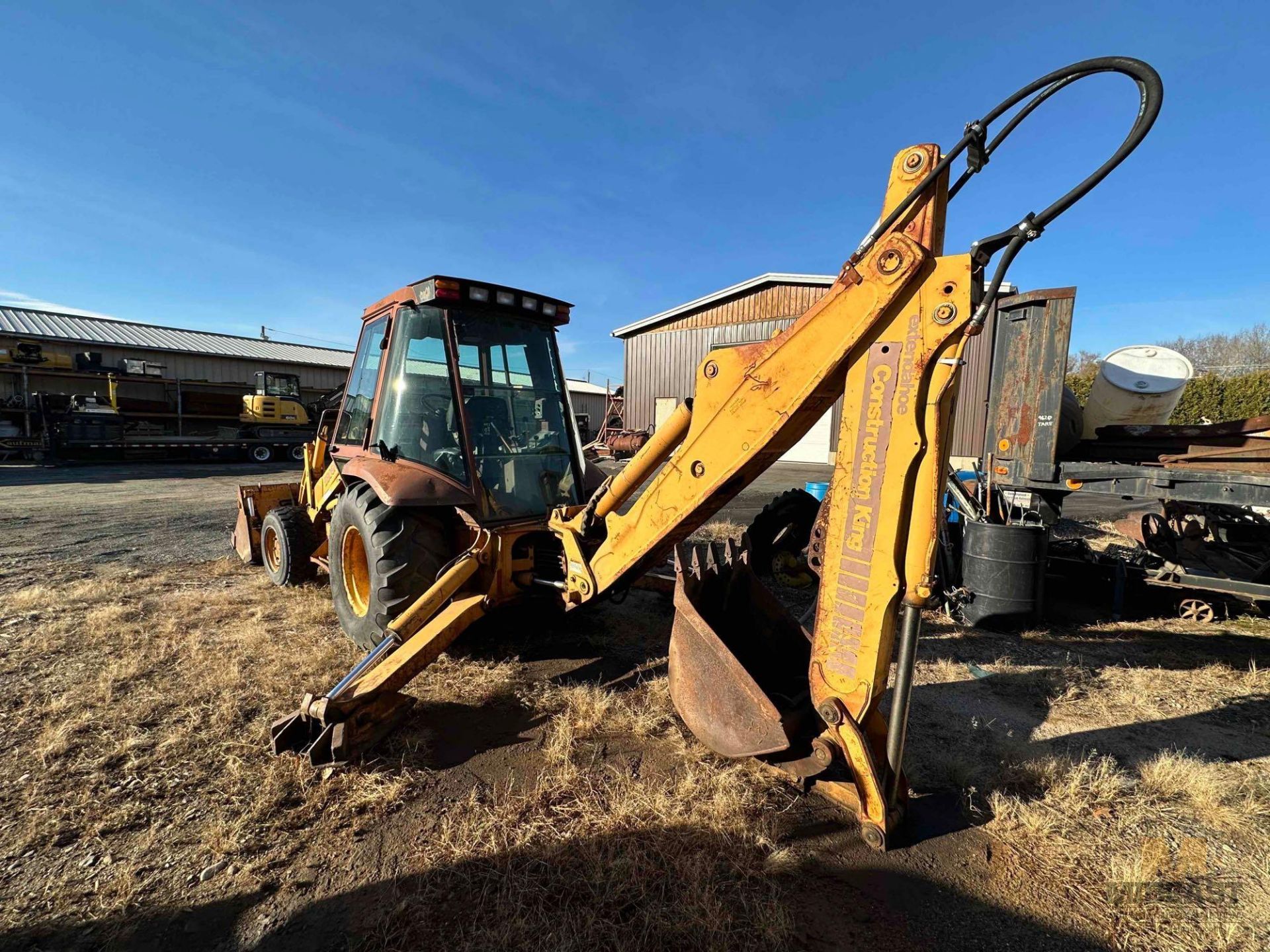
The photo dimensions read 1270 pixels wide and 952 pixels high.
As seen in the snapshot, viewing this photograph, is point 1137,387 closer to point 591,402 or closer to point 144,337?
point 144,337

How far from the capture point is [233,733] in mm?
2938

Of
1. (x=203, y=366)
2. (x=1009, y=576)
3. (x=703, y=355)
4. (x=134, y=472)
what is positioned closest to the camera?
(x=1009, y=576)

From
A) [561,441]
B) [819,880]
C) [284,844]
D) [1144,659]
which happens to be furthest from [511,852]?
[1144,659]

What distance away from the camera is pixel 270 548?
572 cm

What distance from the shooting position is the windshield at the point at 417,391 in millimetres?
3945

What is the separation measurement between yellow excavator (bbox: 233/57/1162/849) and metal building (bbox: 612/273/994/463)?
13.8m

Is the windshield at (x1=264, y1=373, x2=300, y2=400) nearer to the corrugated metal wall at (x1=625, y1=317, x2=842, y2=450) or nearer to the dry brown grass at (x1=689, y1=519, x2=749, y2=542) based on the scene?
the corrugated metal wall at (x1=625, y1=317, x2=842, y2=450)

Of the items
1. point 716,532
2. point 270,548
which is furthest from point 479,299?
point 716,532

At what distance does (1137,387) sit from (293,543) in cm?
783

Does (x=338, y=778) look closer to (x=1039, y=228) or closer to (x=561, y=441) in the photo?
(x=561, y=441)

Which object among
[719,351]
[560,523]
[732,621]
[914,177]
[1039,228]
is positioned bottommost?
[732,621]

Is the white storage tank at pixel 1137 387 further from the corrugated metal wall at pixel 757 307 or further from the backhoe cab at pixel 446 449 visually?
the corrugated metal wall at pixel 757 307

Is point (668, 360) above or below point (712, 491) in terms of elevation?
above

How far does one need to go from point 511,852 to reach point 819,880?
3.60 feet
